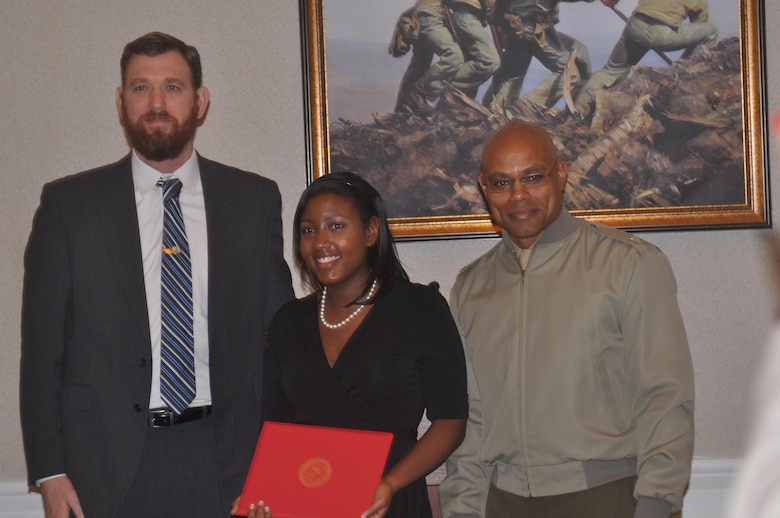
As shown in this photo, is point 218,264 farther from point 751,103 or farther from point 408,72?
point 751,103

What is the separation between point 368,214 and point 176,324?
67 centimetres

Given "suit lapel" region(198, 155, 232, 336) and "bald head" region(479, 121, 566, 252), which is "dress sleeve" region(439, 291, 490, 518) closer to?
"bald head" region(479, 121, 566, 252)

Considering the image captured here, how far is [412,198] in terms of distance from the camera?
11.7 ft

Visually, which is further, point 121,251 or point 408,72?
point 408,72

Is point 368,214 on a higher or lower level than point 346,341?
higher

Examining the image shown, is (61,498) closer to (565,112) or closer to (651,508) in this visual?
(651,508)

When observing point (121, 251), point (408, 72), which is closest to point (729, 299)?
point (408, 72)

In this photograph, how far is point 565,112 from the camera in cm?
Answer: 355

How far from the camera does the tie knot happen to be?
2725 mm

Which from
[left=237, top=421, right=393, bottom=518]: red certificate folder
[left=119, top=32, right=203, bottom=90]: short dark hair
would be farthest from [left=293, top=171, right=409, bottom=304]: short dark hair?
[left=119, top=32, right=203, bottom=90]: short dark hair

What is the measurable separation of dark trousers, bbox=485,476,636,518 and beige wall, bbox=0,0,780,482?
1536 mm

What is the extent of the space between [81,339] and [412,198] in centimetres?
150

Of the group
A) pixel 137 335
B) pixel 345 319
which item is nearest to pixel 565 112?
pixel 345 319

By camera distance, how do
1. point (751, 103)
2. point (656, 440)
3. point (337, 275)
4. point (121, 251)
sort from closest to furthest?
point (656, 440)
point (337, 275)
point (121, 251)
point (751, 103)
